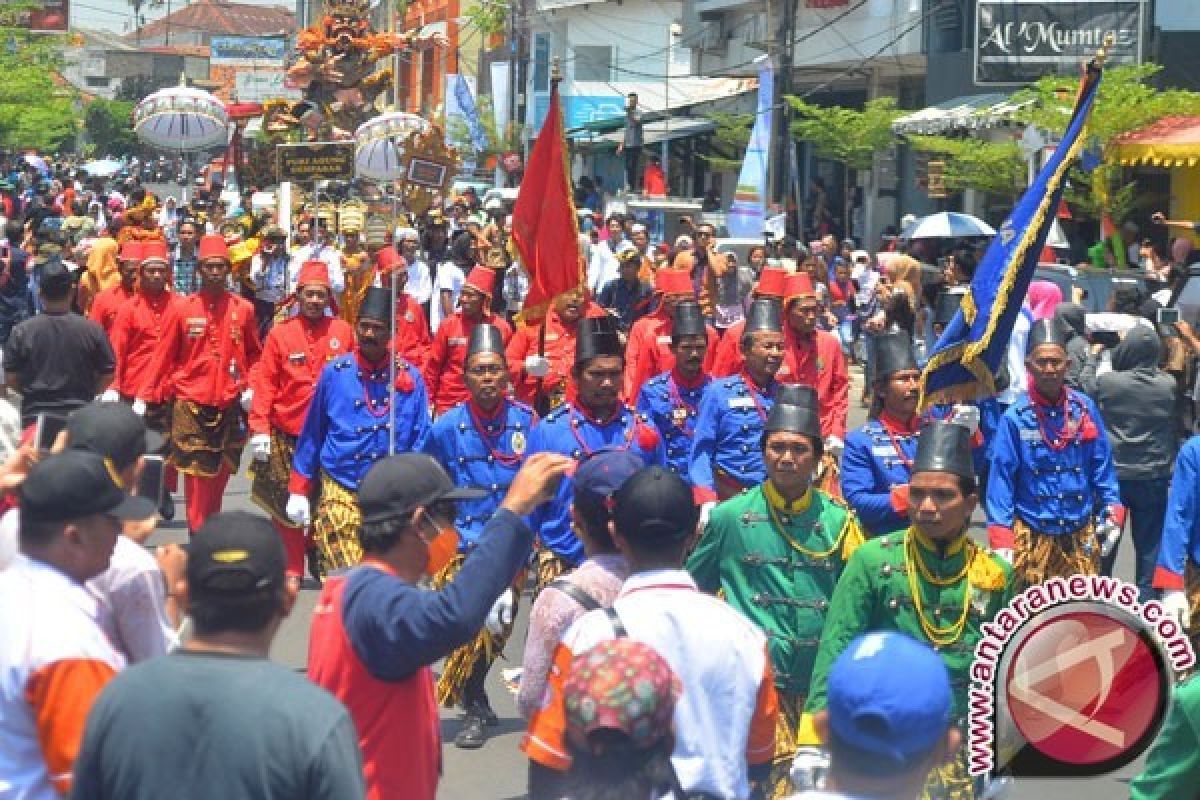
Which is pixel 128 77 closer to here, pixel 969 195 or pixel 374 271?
pixel 969 195

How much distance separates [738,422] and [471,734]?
76.7 inches

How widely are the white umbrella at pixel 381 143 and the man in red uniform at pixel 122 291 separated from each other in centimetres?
982

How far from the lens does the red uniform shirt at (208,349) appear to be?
41.8ft

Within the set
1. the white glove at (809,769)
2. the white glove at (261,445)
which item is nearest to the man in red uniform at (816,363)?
the white glove at (261,445)

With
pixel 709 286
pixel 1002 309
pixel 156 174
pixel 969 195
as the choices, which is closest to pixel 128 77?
pixel 156 174

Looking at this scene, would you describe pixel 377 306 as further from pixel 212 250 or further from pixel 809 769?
pixel 809 769

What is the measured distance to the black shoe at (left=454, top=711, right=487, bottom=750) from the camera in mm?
9375

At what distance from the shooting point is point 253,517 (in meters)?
4.47

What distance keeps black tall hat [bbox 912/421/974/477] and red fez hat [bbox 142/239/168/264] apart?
7.85 meters

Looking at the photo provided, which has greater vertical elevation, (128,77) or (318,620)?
(128,77)

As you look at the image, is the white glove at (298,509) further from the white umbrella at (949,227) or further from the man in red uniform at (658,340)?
the white umbrella at (949,227)

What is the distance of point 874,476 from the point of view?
852 centimetres

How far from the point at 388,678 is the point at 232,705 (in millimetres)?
957

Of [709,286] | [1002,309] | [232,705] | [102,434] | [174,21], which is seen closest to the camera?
[232,705]
